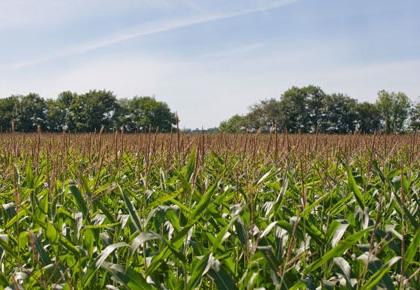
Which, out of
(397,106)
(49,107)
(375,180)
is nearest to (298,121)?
(397,106)

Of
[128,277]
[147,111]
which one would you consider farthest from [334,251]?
[147,111]

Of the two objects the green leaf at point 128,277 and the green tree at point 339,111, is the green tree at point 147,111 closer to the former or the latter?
the green tree at point 339,111

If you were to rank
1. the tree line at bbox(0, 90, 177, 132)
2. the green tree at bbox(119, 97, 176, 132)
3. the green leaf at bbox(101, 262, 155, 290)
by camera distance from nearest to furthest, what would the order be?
the green leaf at bbox(101, 262, 155, 290) < the tree line at bbox(0, 90, 177, 132) < the green tree at bbox(119, 97, 176, 132)

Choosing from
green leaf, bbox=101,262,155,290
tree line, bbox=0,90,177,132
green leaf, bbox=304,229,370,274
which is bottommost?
green leaf, bbox=101,262,155,290

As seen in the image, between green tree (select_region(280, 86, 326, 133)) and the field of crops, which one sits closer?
the field of crops

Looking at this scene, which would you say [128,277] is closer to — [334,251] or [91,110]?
[334,251]

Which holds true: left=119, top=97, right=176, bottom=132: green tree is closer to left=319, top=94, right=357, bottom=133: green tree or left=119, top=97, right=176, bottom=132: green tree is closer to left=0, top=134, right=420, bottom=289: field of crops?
left=319, top=94, right=357, bottom=133: green tree

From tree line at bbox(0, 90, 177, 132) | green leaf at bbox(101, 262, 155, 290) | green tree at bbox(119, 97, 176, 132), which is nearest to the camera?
green leaf at bbox(101, 262, 155, 290)

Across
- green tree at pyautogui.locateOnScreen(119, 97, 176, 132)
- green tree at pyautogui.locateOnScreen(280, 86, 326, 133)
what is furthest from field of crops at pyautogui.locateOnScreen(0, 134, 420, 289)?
green tree at pyautogui.locateOnScreen(280, 86, 326, 133)

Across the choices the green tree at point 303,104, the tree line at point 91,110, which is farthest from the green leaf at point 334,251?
the green tree at point 303,104

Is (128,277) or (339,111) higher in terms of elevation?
(339,111)

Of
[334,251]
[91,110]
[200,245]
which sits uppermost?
[91,110]

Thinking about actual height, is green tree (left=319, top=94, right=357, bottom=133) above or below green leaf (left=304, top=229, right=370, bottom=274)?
above

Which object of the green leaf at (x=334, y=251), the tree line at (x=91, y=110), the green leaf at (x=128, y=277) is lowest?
the green leaf at (x=128, y=277)
